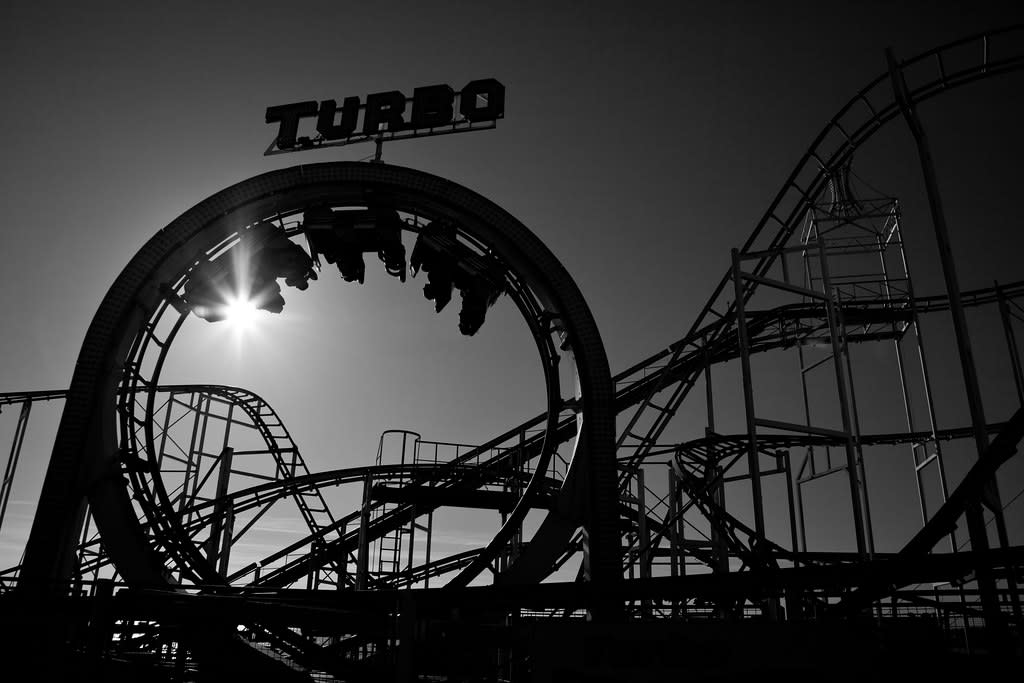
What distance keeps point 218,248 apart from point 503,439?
34.3ft

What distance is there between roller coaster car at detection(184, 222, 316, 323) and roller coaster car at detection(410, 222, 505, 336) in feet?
8.25

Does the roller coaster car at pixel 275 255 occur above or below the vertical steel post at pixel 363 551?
above

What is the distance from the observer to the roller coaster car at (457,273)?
43.9ft

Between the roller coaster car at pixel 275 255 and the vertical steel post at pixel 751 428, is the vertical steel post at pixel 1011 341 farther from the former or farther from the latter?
the roller coaster car at pixel 275 255

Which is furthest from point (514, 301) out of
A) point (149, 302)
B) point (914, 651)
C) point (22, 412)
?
point (22, 412)

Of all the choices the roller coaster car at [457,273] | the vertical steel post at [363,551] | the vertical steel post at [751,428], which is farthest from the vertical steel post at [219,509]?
the vertical steel post at [751,428]

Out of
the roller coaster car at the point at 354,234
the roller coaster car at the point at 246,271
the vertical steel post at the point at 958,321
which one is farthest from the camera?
the roller coaster car at the point at 354,234

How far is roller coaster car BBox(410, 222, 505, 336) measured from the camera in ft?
43.9

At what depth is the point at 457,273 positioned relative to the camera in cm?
1388

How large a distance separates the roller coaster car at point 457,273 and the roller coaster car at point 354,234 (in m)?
0.51

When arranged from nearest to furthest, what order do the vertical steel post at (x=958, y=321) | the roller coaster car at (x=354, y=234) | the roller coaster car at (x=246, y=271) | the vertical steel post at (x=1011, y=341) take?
1. the vertical steel post at (x=958, y=321)
2. the roller coaster car at (x=246, y=271)
3. the roller coaster car at (x=354, y=234)
4. the vertical steel post at (x=1011, y=341)

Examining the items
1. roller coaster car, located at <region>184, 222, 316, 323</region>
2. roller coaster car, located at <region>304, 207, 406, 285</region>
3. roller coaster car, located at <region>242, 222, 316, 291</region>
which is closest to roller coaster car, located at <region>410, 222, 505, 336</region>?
roller coaster car, located at <region>304, 207, 406, 285</region>

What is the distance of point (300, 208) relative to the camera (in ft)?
44.5

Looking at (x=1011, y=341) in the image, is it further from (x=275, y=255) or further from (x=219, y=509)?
(x=219, y=509)
